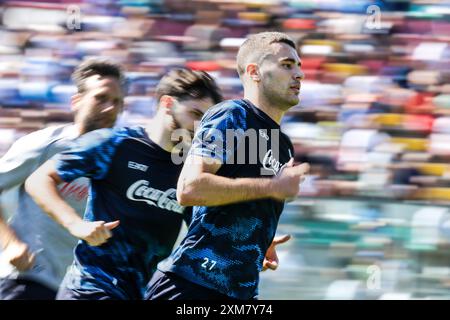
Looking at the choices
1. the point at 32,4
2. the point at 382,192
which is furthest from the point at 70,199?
the point at 32,4

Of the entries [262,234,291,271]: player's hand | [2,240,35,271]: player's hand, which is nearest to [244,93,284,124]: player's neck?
[262,234,291,271]: player's hand

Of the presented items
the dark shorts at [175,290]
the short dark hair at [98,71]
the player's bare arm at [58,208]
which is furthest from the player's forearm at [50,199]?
the short dark hair at [98,71]

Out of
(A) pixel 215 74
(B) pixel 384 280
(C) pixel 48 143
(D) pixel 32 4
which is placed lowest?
(B) pixel 384 280

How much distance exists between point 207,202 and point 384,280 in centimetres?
194

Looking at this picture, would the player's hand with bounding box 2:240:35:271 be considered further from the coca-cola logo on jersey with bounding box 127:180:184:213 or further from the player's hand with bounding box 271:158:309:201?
the player's hand with bounding box 271:158:309:201

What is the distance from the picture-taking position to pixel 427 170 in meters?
5.12

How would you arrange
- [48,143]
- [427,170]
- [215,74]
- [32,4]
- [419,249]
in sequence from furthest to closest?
[32,4] → [215,74] → [427,170] → [419,249] → [48,143]

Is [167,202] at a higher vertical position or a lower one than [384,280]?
higher

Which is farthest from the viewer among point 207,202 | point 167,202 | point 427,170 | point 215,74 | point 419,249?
point 215,74

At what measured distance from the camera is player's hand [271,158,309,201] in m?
3.13

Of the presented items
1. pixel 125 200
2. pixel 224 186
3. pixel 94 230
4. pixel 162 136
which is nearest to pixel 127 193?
pixel 125 200

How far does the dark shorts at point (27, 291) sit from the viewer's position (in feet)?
13.1

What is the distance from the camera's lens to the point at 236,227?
133 inches

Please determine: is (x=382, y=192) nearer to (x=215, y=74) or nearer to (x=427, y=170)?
(x=427, y=170)
